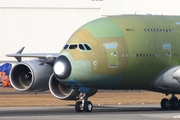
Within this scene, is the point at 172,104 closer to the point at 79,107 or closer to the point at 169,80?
the point at 169,80

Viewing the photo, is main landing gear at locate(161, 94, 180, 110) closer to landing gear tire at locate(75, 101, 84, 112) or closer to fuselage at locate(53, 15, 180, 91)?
fuselage at locate(53, 15, 180, 91)

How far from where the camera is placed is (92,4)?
86.6 m

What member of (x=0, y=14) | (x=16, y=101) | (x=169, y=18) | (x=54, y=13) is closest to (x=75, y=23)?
(x=54, y=13)

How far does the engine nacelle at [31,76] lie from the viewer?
3141cm

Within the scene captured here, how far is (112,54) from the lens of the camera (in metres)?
28.9

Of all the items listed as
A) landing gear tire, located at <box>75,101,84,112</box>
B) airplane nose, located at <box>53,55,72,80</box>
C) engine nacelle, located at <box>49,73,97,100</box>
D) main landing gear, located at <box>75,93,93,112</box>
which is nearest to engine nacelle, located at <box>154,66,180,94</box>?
Result: engine nacelle, located at <box>49,73,97,100</box>

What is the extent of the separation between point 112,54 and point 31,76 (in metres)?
5.26

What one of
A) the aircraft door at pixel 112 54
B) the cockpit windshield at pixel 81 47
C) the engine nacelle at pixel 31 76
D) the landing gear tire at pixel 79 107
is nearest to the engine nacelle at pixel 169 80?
the aircraft door at pixel 112 54

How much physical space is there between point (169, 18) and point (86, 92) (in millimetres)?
5979

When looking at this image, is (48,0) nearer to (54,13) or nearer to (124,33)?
(54,13)

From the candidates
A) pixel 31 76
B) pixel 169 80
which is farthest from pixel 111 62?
pixel 31 76

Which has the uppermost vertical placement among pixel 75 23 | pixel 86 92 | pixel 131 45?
pixel 75 23

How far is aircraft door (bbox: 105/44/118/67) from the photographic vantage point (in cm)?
2881

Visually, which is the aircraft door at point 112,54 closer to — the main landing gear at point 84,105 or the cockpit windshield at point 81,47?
the cockpit windshield at point 81,47
